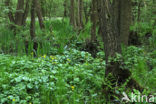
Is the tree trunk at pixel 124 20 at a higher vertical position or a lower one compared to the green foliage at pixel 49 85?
higher

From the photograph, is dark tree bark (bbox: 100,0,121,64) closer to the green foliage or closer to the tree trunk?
the green foliage

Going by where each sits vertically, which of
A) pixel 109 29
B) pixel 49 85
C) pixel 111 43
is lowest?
pixel 49 85

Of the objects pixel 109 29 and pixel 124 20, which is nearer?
pixel 109 29

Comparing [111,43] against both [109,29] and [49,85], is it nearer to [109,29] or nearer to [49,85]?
[109,29]

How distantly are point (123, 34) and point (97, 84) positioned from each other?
3230 mm

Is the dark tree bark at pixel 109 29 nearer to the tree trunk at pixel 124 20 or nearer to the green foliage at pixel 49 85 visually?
the green foliage at pixel 49 85

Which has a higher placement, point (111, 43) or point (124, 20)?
point (124, 20)

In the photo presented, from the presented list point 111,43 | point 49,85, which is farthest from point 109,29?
point 49,85

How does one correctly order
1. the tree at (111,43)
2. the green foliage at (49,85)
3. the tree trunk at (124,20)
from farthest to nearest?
1. the tree trunk at (124,20)
2. the tree at (111,43)
3. the green foliage at (49,85)

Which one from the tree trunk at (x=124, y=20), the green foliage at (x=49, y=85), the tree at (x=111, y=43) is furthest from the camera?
the tree trunk at (x=124, y=20)

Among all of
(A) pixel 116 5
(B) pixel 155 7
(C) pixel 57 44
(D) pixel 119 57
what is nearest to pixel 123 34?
(A) pixel 116 5

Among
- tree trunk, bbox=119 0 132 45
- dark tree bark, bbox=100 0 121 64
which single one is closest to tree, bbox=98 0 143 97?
dark tree bark, bbox=100 0 121 64

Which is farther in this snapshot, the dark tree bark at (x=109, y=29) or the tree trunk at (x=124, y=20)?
the tree trunk at (x=124, y=20)

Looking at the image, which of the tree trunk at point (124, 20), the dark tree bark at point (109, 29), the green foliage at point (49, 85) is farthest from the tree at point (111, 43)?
the tree trunk at point (124, 20)
